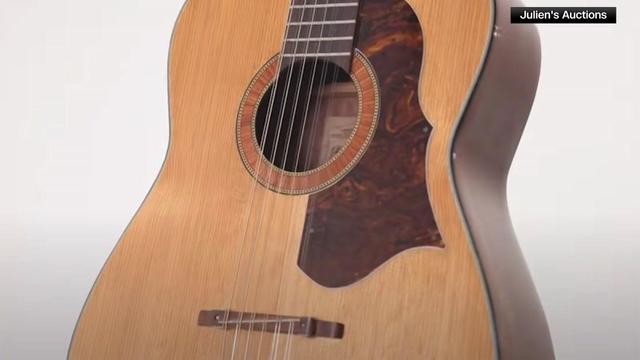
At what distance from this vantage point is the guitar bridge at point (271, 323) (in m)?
0.96

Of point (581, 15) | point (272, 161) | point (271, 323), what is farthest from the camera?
point (581, 15)

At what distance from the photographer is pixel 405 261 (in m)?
0.95

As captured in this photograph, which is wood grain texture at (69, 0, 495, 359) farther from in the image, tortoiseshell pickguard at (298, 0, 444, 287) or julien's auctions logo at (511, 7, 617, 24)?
julien's auctions logo at (511, 7, 617, 24)

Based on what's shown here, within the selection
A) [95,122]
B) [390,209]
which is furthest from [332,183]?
[95,122]

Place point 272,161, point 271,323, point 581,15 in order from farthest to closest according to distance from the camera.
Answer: point 581,15
point 272,161
point 271,323

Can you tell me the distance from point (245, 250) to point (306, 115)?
0.25m

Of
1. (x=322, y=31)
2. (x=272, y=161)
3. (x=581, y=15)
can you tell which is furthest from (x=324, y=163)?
(x=581, y=15)

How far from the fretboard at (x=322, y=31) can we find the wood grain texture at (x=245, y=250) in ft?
0.09

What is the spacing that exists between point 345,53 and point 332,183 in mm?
202

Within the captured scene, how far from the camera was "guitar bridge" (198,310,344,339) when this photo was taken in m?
0.96

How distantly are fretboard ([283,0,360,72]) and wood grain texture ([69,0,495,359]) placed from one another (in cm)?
3

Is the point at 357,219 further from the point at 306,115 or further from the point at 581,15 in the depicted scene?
the point at 581,15

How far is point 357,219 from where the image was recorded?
1009 mm

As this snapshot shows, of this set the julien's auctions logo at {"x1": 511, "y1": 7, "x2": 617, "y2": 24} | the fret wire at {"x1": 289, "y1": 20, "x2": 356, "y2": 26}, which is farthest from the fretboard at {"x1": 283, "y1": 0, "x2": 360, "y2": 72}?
the julien's auctions logo at {"x1": 511, "y1": 7, "x2": 617, "y2": 24}
